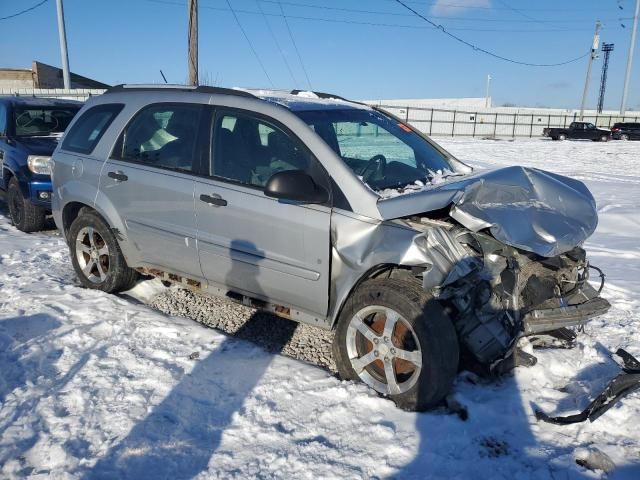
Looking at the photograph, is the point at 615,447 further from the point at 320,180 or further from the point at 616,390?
the point at 320,180

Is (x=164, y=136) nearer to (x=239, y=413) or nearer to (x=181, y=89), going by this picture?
(x=181, y=89)

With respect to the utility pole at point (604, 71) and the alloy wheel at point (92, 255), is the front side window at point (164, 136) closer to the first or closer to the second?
the alloy wheel at point (92, 255)

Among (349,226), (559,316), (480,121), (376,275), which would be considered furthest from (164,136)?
(480,121)

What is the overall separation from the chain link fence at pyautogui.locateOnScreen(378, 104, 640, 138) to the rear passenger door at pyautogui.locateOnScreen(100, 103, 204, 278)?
3157cm

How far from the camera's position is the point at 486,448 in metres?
2.85

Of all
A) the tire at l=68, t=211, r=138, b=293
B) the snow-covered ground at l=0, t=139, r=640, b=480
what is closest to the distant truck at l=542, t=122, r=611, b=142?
the snow-covered ground at l=0, t=139, r=640, b=480

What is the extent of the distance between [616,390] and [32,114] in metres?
8.20

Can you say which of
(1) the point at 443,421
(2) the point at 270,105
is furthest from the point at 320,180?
Answer: (1) the point at 443,421

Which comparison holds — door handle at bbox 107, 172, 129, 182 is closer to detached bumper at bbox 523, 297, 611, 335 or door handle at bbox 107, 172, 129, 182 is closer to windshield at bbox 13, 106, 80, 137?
detached bumper at bbox 523, 297, 611, 335

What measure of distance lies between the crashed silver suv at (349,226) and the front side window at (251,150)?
1cm

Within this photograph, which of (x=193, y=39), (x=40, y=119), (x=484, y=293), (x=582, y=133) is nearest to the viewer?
(x=484, y=293)

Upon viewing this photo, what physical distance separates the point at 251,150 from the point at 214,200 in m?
0.45

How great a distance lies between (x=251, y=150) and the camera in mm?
3842

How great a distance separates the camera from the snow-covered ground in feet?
8.85
